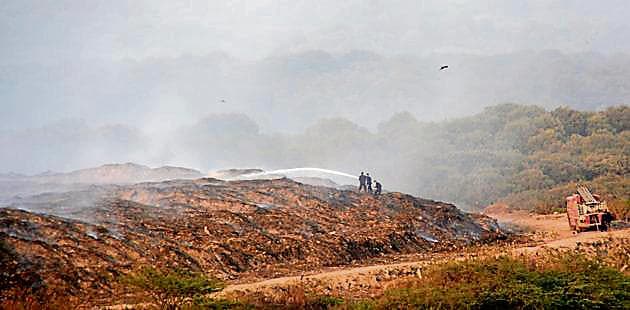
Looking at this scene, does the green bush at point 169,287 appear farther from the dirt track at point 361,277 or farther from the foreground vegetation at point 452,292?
the dirt track at point 361,277

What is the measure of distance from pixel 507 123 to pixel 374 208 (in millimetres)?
43931

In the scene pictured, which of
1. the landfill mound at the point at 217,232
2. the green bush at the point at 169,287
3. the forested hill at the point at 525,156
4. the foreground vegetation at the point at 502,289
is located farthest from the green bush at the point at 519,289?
the forested hill at the point at 525,156

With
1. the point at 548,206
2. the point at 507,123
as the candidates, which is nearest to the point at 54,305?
the point at 548,206

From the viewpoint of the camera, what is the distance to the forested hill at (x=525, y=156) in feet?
148

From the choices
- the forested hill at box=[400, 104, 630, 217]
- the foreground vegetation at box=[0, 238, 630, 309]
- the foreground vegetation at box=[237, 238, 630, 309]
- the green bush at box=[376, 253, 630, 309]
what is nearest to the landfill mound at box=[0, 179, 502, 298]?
the foreground vegetation at box=[0, 238, 630, 309]

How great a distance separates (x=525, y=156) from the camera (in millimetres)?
56312

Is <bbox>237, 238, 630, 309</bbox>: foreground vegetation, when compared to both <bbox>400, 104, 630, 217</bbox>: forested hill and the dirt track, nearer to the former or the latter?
the dirt track

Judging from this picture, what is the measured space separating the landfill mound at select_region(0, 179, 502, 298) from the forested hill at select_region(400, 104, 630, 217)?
1444 cm

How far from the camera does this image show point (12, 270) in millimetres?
15352

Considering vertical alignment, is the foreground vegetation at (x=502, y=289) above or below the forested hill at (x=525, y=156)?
below

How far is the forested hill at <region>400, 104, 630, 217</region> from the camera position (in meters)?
45.2

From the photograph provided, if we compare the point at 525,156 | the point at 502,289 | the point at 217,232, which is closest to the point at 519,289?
the point at 502,289

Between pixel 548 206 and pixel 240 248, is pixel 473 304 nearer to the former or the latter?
pixel 240 248

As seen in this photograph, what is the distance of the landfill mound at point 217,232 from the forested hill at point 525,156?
1444 cm
